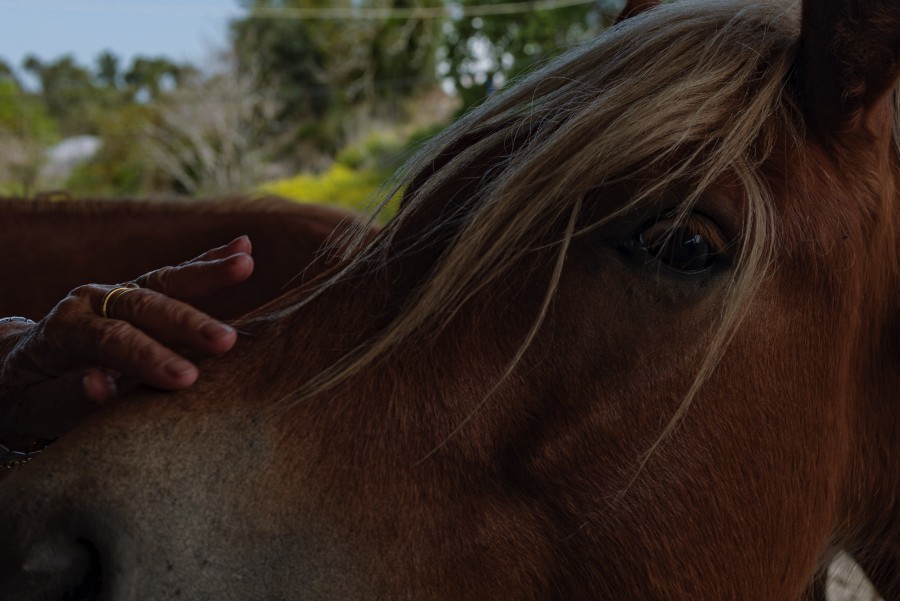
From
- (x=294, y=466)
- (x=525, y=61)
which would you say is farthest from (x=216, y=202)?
(x=525, y=61)

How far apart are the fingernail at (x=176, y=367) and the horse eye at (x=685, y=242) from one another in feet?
2.54

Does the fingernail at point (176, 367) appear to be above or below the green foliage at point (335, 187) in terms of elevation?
above

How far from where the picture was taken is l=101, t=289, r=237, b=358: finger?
122cm

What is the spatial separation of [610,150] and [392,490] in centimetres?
67

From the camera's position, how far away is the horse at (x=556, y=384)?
1.14m

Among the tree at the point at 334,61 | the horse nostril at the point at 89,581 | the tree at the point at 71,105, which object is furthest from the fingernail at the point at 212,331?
the tree at the point at 71,105

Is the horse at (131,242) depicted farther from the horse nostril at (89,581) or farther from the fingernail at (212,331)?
the horse nostril at (89,581)

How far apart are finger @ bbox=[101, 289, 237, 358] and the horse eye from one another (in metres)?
0.72

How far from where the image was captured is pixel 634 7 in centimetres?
184

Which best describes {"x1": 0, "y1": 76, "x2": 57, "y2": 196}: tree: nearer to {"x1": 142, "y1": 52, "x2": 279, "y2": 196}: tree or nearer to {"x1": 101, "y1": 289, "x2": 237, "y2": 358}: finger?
{"x1": 142, "y1": 52, "x2": 279, "y2": 196}: tree

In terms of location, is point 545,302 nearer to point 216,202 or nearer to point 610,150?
point 610,150

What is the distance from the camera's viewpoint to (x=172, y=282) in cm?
136

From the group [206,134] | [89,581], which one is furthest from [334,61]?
[89,581]

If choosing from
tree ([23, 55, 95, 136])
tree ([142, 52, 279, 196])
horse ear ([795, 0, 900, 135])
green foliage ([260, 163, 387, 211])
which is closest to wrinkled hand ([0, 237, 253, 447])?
horse ear ([795, 0, 900, 135])
